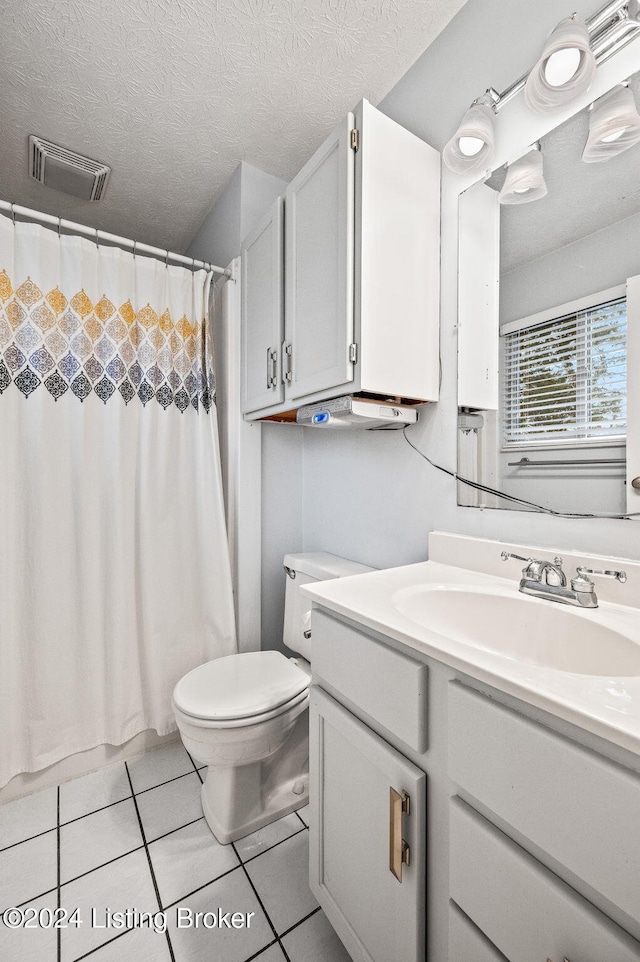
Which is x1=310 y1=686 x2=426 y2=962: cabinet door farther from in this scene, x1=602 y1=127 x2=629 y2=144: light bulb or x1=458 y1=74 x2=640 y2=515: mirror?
x1=602 y1=127 x2=629 y2=144: light bulb

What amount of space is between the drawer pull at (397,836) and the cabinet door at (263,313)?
3.87 ft

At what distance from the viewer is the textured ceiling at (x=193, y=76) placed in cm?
126

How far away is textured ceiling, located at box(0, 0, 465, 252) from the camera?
1.26 metres

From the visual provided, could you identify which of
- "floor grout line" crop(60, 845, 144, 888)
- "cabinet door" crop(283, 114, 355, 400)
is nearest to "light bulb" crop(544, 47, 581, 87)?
"cabinet door" crop(283, 114, 355, 400)

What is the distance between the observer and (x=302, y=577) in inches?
66.7

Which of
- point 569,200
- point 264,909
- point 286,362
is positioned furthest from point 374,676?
point 569,200

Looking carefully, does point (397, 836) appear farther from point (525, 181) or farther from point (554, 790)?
point (525, 181)

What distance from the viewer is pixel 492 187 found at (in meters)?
1.17

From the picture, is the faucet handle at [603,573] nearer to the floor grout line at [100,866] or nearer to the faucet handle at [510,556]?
the faucet handle at [510,556]

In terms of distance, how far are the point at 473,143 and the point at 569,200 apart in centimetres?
31

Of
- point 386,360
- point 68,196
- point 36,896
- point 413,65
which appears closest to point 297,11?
point 413,65

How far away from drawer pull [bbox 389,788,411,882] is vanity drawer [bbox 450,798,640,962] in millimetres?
90

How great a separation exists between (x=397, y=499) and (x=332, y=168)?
1030 mm

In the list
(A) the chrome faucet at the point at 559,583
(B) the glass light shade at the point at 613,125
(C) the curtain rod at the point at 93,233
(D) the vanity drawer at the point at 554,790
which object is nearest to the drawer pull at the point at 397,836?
(D) the vanity drawer at the point at 554,790
